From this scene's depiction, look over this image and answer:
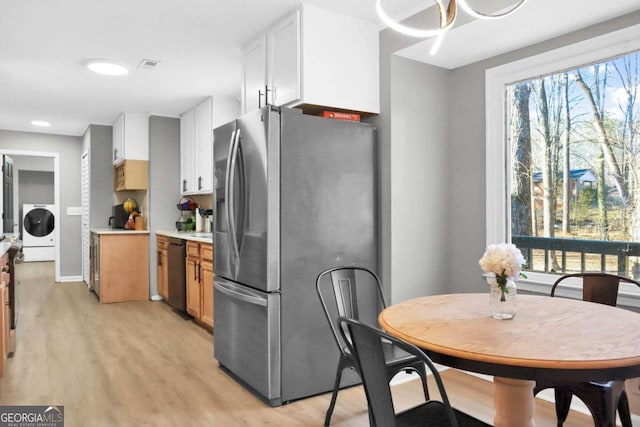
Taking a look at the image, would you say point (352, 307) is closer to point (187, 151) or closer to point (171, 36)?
point (171, 36)

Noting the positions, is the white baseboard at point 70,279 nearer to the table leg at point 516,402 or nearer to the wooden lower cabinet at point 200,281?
the wooden lower cabinet at point 200,281

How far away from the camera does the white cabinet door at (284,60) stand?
2836 mm

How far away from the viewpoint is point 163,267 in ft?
17.7

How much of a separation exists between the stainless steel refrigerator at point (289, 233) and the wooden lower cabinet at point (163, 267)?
246 cm

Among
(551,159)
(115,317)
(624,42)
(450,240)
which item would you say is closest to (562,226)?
(551,159)

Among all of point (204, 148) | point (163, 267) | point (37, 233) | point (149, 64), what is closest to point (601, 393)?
point (149, 64)

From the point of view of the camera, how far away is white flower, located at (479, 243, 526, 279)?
1.64 m

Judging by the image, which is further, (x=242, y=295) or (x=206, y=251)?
(x=206, y=251)

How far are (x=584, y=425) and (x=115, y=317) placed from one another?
4.26 meters

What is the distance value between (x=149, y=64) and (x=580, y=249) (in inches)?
140

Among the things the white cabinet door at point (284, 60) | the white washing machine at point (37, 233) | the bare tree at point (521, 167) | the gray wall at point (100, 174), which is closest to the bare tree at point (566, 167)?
the bare tree at point (521, 167)

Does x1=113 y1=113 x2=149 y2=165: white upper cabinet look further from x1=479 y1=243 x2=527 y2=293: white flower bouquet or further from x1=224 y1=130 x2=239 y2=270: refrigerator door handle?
x1=479 y1=243 x2=527 y2=293: white flower bouquet

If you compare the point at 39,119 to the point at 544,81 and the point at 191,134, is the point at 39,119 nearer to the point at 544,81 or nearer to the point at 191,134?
the point at 191,134

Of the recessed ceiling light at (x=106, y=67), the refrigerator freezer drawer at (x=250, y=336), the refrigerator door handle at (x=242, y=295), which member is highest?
the recessed ceiling light at (x=106, y=67)
